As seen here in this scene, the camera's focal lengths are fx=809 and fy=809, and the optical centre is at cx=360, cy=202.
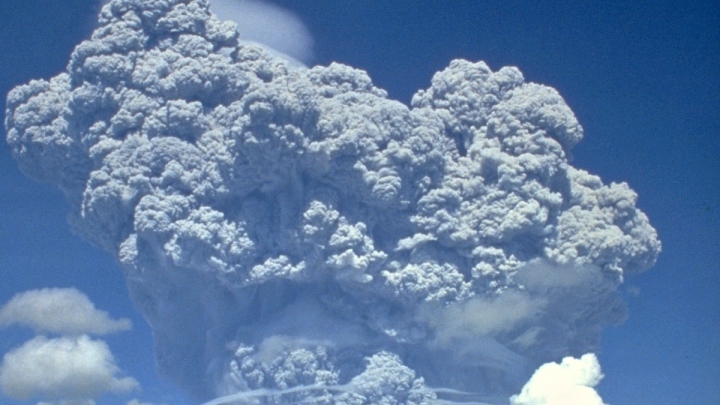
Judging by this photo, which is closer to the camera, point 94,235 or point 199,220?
point 199,220

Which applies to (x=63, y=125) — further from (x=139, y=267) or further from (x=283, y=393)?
(x=283, y=393)

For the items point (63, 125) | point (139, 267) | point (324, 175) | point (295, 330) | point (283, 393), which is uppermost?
point (63, 125)

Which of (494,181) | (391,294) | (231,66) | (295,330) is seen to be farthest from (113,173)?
(494,181)

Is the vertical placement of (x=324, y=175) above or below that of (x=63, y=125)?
below

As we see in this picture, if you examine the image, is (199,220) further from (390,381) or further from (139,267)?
(390,381)

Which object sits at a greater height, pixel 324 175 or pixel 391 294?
pixel 324 175

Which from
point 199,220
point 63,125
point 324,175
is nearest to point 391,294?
point 324,175
